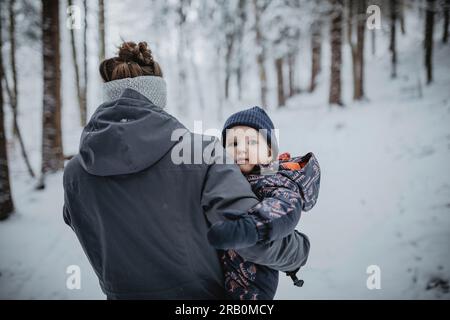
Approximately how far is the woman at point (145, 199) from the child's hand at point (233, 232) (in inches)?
2.2

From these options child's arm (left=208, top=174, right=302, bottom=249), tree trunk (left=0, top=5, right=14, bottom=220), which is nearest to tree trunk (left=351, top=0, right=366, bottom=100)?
child's arm (left=208, top=174, right=302, bottom=249)

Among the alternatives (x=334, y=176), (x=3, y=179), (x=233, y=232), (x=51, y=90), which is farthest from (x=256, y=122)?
(x=51, y=90)

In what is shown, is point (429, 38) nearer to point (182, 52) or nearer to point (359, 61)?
point (359, 61)

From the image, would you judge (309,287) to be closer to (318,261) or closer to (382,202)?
(318,261)

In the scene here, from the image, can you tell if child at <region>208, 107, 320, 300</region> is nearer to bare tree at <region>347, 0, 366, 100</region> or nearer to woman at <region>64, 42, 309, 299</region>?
woman at <region>64, 42, 309, 299</region>

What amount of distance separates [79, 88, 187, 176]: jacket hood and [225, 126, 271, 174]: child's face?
2.65 ft

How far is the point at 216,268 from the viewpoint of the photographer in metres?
1.46

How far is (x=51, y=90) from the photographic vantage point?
6.87m

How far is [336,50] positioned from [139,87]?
11429mm

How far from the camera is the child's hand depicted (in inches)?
43.2

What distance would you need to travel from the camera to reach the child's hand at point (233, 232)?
1.10m

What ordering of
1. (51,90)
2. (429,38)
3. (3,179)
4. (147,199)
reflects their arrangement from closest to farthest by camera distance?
(147,199) → (3,179) → (51,90) → (429,38)

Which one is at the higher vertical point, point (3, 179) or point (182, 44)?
point (182, 44)
